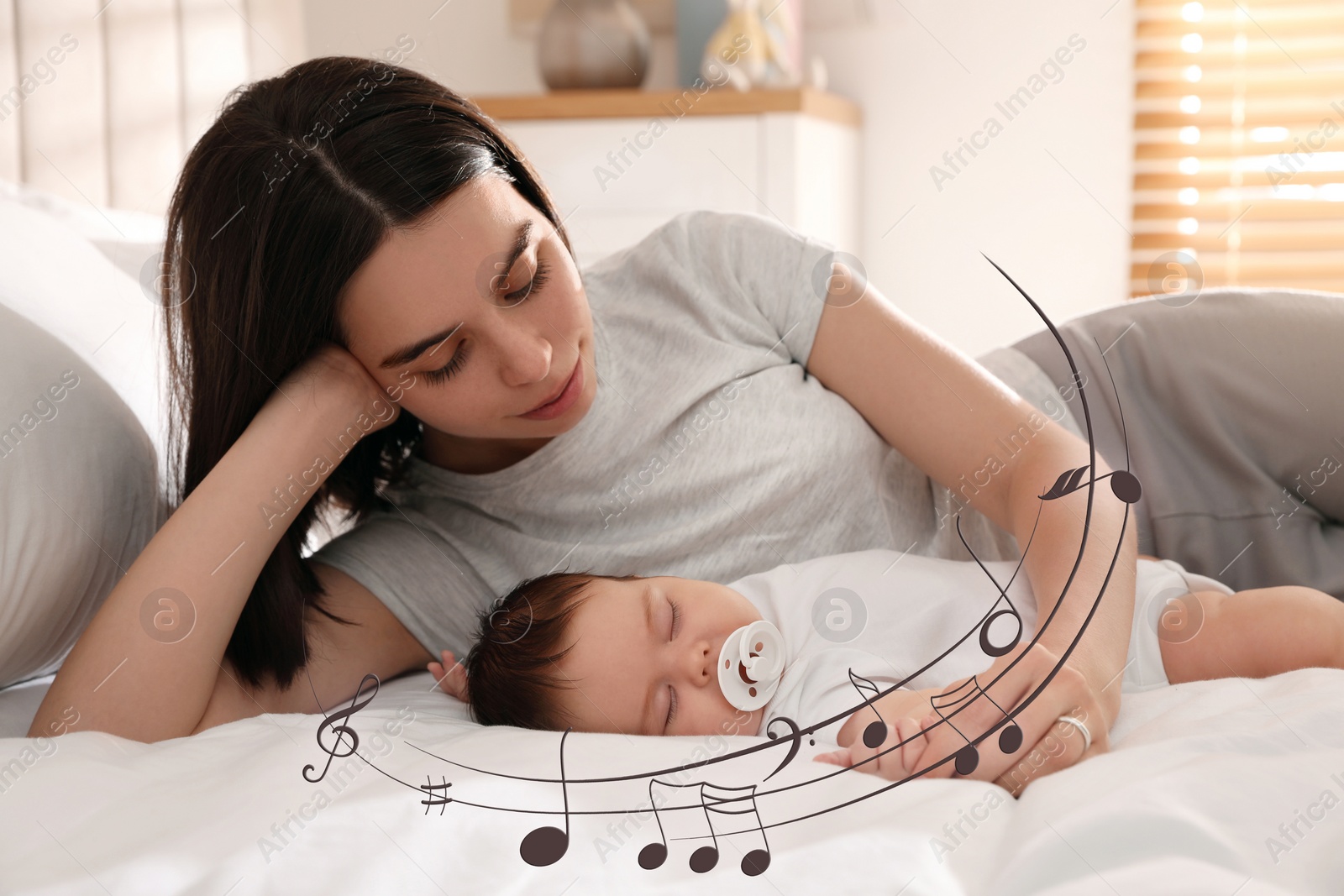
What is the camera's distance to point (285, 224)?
857 millimetres

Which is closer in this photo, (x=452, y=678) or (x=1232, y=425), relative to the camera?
(x=452, y=678)

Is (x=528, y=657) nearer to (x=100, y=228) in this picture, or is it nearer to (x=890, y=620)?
(x=890, y=620)

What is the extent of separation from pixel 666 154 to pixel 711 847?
5.86ft

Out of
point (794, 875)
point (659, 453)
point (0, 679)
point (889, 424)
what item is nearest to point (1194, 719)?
point (794, 875)

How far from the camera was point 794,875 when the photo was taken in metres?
0.48

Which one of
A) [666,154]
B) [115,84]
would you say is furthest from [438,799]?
[666,154]

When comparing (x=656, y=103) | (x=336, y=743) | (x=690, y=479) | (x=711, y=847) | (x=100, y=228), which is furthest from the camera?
(x=656, y=103)

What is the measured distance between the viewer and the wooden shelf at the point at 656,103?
6.72 ft

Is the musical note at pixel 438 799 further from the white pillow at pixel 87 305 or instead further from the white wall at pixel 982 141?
the white wall at pixel 982 141

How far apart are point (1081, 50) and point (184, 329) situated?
2.13 metres

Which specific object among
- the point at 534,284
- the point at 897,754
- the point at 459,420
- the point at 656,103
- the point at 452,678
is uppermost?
the point at 656,103

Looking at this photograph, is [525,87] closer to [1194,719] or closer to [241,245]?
[241,245]

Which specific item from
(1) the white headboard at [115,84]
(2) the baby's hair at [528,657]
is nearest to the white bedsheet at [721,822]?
(2) the baby's hair at [528,657]

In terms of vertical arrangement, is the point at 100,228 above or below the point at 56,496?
above
